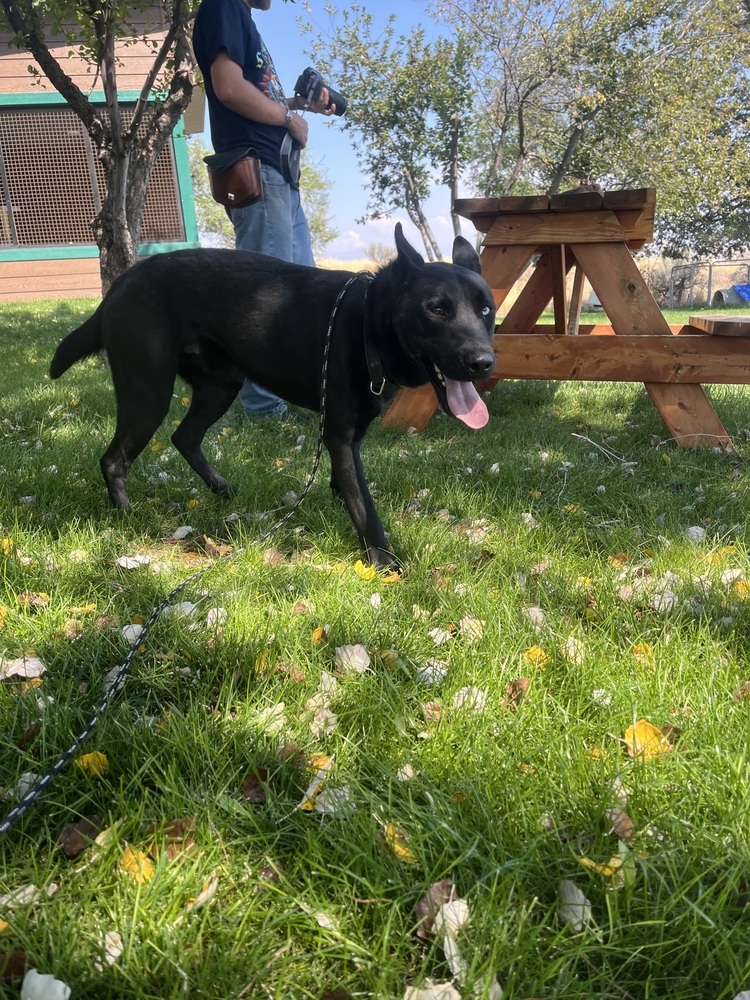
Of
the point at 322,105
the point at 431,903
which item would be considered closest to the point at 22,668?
the point at 431,903

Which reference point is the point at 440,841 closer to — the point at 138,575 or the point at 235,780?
the point at 235,780

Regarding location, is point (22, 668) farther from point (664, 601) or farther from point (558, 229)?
point (558, 229)

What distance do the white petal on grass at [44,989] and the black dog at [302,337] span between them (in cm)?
172

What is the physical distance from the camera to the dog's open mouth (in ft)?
8.32

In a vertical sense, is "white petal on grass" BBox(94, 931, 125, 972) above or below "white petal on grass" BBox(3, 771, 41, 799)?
below

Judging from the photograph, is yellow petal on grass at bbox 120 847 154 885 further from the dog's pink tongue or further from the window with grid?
the window with grid

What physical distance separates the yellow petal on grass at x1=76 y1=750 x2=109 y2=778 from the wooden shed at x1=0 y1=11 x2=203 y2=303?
16773 mm

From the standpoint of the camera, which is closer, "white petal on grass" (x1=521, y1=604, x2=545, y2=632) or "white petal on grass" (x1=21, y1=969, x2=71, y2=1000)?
"white petal on grass" (x1=21, y1=969, x2=71, y2=1000)

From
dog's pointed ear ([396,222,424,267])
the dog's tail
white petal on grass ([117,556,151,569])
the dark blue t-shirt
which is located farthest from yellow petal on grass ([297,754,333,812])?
the dark blue t-shirt

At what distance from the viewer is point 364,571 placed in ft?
7.86

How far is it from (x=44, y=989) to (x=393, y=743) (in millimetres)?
786

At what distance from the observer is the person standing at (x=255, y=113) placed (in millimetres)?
3902

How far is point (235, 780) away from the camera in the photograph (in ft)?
4.74

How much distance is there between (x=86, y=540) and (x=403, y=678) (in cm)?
149
